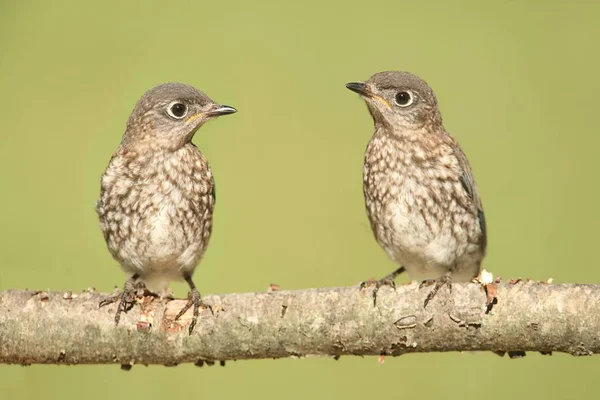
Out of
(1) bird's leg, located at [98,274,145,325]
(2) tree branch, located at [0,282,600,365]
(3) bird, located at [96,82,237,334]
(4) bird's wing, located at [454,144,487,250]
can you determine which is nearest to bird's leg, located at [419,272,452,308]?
(2) tree branch, located at [0,282,600,365]

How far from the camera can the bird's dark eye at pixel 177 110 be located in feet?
14.3

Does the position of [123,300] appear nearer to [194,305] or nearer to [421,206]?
[194,305]

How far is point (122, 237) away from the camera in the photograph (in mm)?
4457

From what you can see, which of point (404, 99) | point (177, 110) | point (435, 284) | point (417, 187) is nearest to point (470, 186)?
point (417, 187)

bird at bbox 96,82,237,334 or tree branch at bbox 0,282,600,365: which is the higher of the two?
bird at bbox 96,82,237,334

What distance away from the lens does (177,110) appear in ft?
14.4

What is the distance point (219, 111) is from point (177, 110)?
286mm

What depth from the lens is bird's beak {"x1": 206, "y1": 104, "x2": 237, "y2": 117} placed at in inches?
167

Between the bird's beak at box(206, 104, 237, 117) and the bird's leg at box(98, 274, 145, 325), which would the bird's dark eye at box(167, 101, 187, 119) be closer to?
the bird's beak at box(206, 104, 237, 117)

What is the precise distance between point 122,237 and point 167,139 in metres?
0.61

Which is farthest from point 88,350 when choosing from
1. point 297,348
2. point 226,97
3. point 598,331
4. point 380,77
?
point 226,97

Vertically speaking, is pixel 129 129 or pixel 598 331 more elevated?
pixel 129 129

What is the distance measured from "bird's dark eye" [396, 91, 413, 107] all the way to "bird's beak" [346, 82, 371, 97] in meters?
0.21

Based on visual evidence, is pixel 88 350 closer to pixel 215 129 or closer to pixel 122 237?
pixel 122 237
